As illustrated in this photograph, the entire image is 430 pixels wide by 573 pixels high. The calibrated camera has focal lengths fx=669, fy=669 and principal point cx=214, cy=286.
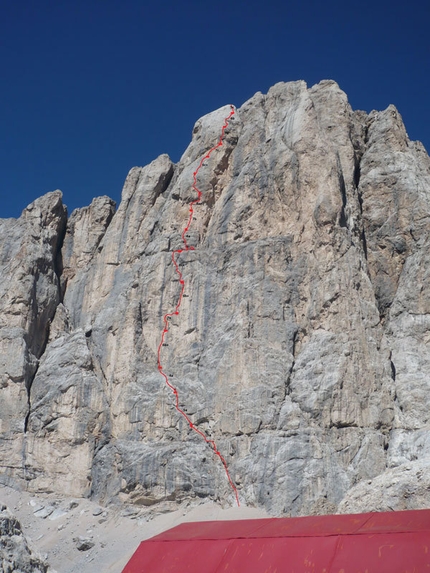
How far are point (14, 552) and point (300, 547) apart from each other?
552cm

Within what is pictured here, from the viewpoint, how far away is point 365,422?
2550 cm

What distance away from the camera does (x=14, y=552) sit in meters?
10.5

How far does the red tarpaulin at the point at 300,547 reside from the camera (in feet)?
39.0

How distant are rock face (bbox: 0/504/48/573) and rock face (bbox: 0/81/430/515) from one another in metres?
14.8

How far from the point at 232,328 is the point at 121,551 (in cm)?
980

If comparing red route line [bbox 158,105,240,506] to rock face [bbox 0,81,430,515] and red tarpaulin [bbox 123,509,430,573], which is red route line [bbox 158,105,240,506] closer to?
rock face [bbox 0,81,430,515]

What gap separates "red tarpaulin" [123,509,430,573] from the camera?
11.9 meters

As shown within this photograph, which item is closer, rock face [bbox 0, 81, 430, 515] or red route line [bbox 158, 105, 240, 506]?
rock face [bbox 0, 81, 430, 515]

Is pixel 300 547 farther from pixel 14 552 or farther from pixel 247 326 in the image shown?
pixel 247 326

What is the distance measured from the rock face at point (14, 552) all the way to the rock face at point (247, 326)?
14.8 metres

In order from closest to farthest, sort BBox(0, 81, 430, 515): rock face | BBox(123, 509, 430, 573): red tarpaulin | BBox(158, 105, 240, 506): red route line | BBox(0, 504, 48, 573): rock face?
BBox(0, 504, 48, 573): rock face
BBox(123, 509, 430, 573): red tarpaulin
BBox(0, 81, 430, 515): rock face
BBox(158, 105, 240, 506): red route line

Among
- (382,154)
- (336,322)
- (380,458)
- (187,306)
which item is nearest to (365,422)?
(380,458)

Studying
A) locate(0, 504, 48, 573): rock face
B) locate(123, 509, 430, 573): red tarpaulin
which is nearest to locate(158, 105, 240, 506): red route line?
locate(123, 509, 430, 573): red tarpaulin

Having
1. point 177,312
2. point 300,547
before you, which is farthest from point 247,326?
point 300,547
